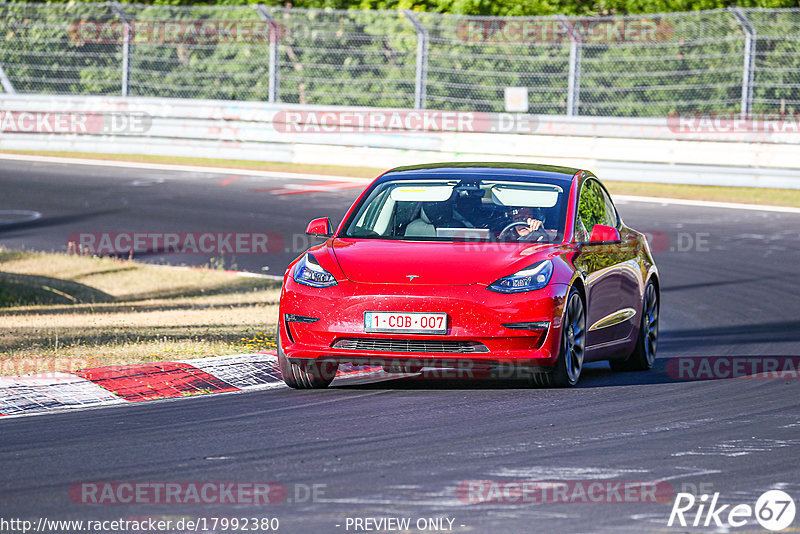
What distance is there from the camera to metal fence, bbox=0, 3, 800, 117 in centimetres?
2325

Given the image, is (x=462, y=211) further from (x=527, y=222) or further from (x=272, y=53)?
(x=272, y=53)

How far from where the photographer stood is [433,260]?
870cm

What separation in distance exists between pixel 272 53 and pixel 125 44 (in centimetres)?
317

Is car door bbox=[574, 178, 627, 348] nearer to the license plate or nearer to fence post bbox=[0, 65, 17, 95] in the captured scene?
the license plate

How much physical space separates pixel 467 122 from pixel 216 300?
1074cm

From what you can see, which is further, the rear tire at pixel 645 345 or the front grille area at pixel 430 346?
the rear tire at pixel 645 345

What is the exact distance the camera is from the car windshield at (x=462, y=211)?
938cm

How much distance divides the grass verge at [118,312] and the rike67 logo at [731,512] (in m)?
4.92

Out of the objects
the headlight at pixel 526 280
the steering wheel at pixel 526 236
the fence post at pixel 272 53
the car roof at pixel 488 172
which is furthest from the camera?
the fence post at pixel 272 53

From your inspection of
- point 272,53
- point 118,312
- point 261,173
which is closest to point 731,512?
point 118,312

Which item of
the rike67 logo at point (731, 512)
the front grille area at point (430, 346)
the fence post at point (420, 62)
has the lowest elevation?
the rike67 logo at point (731, 512)

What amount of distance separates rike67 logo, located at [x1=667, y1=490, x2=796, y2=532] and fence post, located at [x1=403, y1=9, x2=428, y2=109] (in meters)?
19.9

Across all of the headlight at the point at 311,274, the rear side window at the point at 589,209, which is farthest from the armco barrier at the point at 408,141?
the headlight at the point at 311,274

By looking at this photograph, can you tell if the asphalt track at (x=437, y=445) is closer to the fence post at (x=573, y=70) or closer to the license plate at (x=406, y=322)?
the license plate at (x=406, y=322)
